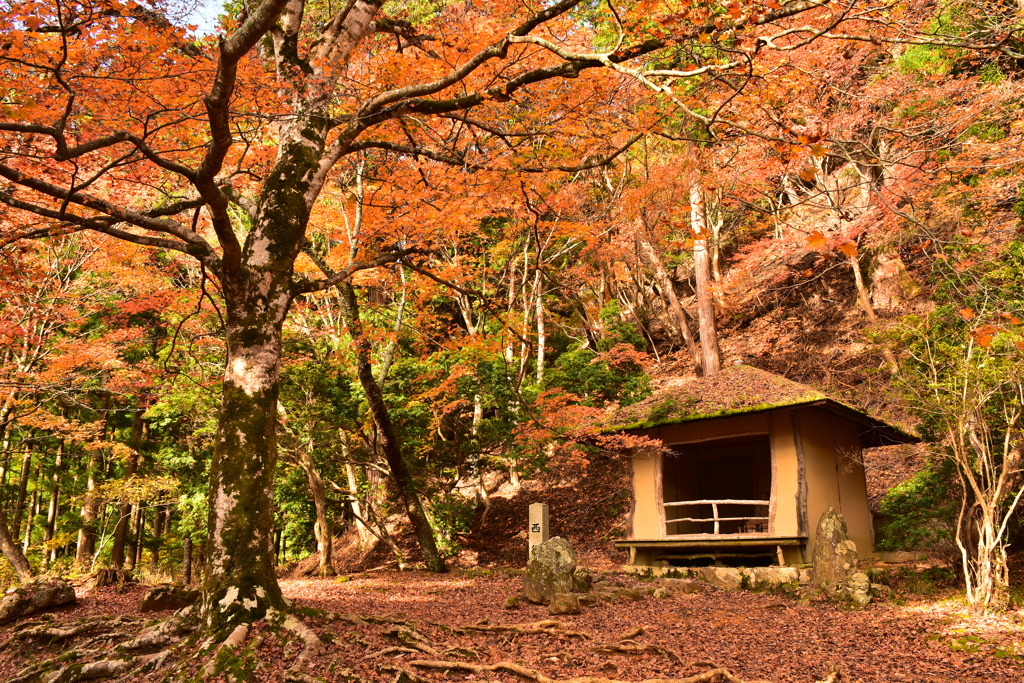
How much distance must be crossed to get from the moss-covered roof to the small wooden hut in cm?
2

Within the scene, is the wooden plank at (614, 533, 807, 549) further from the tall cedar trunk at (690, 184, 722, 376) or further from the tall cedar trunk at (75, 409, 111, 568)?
the tall cedar trunk at (75, 409, 111, 568)

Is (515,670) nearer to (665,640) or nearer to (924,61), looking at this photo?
(665,640)

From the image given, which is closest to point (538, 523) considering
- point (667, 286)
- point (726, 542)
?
point (726, 542)

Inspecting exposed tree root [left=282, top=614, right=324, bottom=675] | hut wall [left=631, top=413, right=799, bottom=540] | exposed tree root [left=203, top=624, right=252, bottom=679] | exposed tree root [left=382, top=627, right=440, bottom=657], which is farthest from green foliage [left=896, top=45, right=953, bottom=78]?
exposed tree root [left=203, top=624, right=252, bottom=679]

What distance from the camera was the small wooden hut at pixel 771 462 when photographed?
11094 millimetres

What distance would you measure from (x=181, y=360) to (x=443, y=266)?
21.5 feet

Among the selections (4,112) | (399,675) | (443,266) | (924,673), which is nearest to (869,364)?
(443,266)

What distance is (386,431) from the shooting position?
42.5ft

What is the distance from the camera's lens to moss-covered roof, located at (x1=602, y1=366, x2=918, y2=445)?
11.1 metres

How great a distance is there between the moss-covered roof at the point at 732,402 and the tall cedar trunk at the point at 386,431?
4349mm

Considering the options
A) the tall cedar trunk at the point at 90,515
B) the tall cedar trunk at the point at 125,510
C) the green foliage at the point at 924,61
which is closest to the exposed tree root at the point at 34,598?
the tall cedar trunk at the point at 90,515

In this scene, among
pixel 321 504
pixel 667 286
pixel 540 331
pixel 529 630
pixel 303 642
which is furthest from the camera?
pixel 667 286

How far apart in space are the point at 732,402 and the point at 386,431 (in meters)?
6.76

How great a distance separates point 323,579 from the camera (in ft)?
46.2
